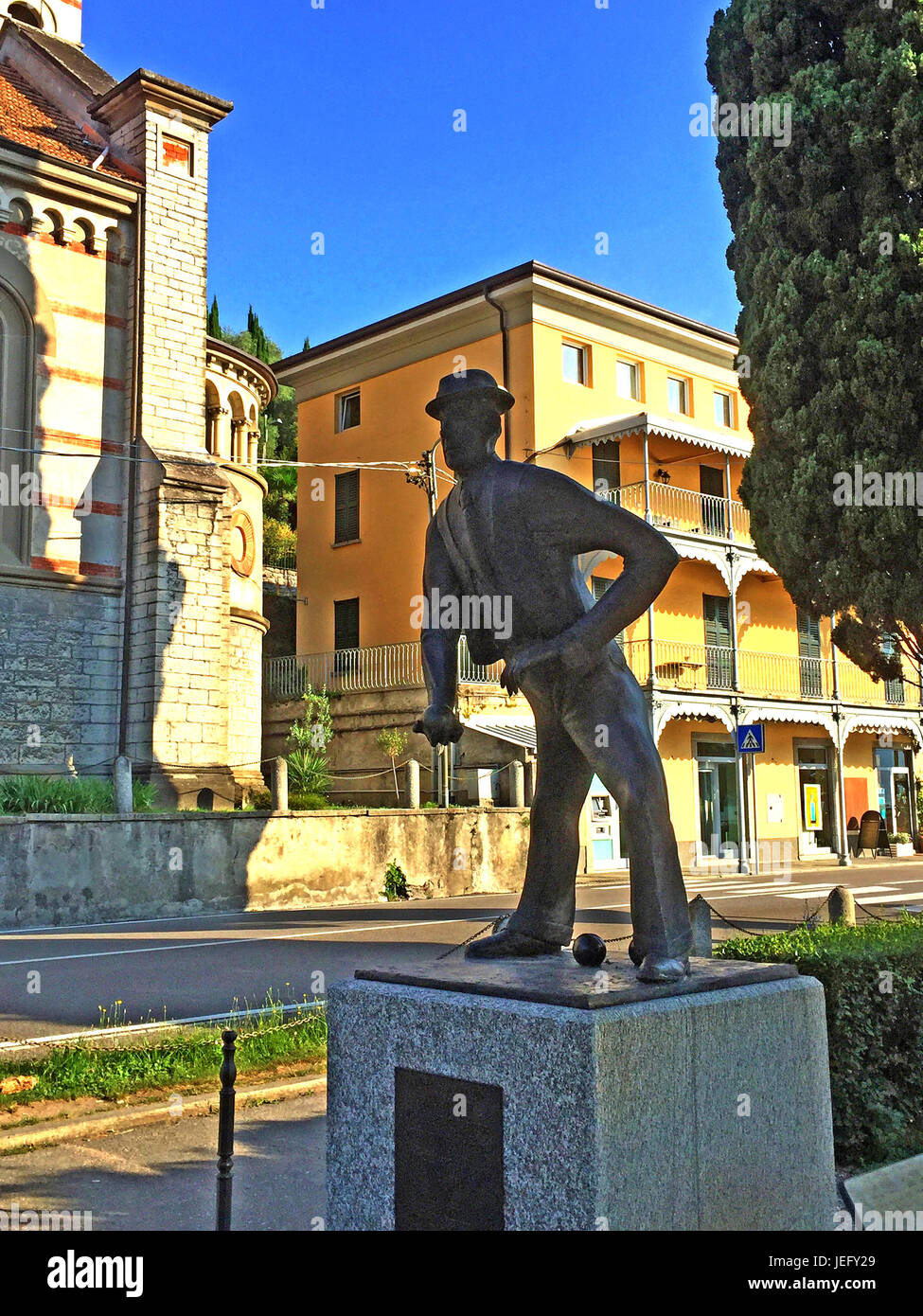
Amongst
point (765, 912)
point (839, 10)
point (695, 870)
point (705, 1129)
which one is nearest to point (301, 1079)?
point (705, 1129)

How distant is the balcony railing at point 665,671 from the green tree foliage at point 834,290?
32.4 feet

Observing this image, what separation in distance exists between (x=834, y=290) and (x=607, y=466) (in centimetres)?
1321

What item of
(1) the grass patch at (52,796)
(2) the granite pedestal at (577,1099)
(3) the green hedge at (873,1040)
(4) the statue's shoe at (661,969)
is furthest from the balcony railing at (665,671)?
(4) the statue's shoe at (661,969)

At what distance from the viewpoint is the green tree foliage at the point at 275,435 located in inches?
1591

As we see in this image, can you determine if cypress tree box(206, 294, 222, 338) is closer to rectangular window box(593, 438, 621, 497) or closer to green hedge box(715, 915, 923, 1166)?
rectangular window box(593, 438, 621, 497)

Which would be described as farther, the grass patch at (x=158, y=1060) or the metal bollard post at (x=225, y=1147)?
the grass patch at (x=158, y=1060)

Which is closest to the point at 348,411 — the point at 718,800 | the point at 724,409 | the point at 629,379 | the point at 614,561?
the point at 629,379

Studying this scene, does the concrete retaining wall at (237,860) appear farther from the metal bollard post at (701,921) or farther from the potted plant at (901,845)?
the potted plant at (901,845)

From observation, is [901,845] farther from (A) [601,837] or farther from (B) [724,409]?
(B) [724,409]

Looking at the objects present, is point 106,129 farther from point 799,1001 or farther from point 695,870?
point 799,1001

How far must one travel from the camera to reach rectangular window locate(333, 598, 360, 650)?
28891 millimetres

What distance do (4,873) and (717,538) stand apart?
18.7 meters
